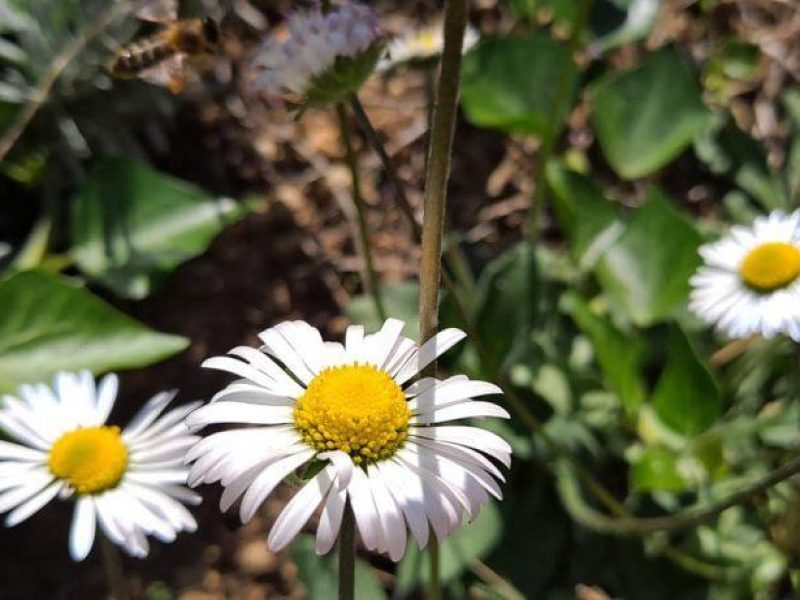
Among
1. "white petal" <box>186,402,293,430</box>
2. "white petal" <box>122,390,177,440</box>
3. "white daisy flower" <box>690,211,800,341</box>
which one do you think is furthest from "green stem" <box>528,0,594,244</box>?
"white petal" <box>186,402,293,430</box>

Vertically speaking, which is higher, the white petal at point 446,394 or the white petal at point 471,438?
the white petal at point 446,394

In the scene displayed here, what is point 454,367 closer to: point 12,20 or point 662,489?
point 662,489

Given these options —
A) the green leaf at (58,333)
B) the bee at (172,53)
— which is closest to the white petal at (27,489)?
the green leaf at (58,333)

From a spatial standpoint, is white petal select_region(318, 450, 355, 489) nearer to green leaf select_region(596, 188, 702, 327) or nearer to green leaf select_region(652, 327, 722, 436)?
green leaf select_region(652, 327, 722, 436)

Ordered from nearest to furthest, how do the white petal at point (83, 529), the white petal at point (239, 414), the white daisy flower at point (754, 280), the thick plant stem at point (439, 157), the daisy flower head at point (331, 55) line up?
the thick plant stem at point (439, 157) → the white petal at point (239, 414) → the white petal at point (83, 529) → the daisy flower head at point (331, 55) → the white daisy flower at point (754, 280)

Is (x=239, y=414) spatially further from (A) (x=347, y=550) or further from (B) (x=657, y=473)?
(B) (x=657, y=473)

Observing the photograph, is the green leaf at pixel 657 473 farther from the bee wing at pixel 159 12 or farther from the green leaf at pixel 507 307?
the bee wing at pixel 159 12

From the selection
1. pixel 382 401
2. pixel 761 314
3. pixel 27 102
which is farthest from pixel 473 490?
pixel 27 102

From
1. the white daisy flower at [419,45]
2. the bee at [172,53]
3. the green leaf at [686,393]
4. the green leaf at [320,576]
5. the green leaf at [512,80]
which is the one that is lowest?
the green leaf at [320,576]
